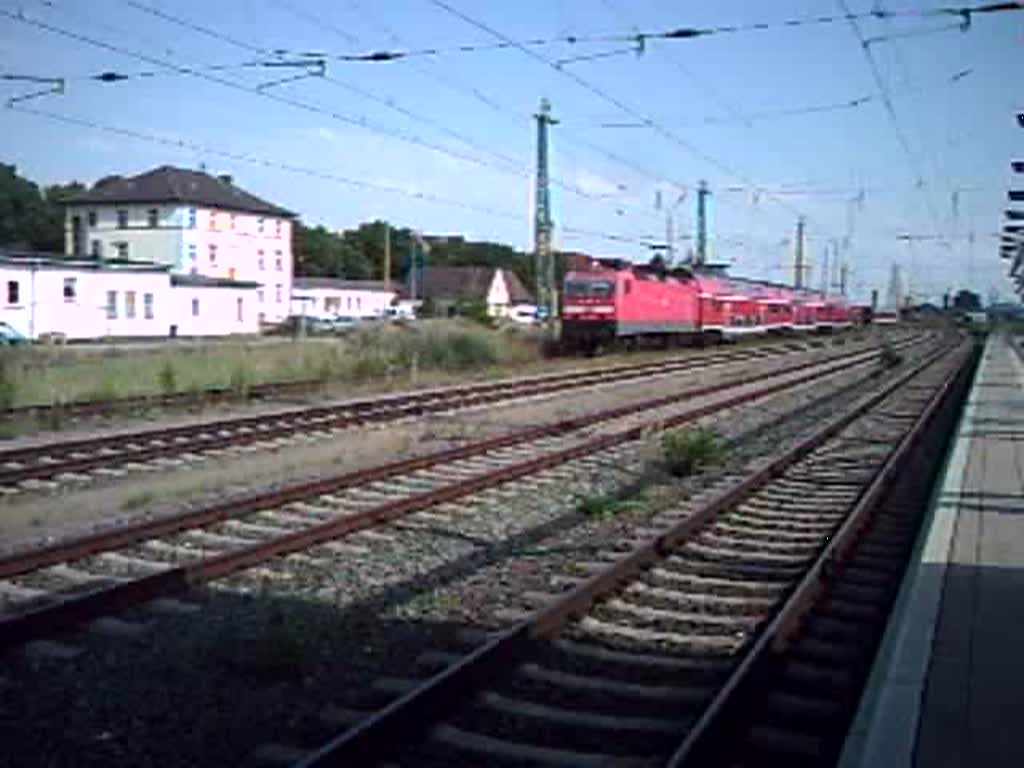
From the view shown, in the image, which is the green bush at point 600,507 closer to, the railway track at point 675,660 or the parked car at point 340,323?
the railway track at point 675,660

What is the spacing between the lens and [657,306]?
4719cm

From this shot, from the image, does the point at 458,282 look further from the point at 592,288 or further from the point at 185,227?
the point at 592,288

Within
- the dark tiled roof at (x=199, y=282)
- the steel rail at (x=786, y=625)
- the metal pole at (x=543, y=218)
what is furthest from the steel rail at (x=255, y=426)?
the dark tiled roof at (x=199, y=282)

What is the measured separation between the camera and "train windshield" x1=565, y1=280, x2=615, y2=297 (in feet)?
137

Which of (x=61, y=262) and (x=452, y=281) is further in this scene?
(x=452, y=281)

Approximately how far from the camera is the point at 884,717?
17.1ft

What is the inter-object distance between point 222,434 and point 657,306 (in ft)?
103

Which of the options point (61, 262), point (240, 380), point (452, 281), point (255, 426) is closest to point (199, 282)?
point (61, 262)

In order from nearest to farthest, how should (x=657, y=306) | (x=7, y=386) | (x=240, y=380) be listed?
(x=7, y=386), (x=240, y=380), (x=657, y=306)

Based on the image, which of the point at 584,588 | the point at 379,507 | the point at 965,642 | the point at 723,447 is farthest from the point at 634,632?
the point at 723,447

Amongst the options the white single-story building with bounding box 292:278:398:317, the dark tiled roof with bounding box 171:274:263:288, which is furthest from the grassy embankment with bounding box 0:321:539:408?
the white single-story building with bounding box 292:278:398:317

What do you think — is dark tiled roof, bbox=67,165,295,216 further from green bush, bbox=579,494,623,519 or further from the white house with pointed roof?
green bush, bbox=579,494,623,519

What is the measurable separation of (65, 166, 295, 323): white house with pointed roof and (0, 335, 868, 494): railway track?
51788mm

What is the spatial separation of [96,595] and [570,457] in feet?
30.1
